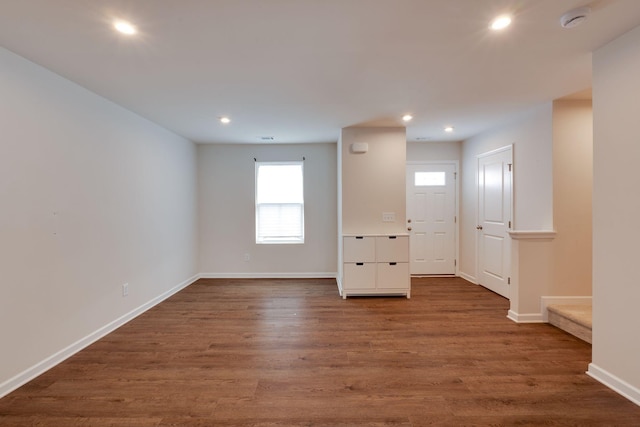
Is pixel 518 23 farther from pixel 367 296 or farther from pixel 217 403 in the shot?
pixel 367 296

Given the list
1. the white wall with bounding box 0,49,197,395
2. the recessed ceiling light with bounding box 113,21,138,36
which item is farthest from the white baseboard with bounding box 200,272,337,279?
the recessed ceiling light with bounding box 113,21,138,36

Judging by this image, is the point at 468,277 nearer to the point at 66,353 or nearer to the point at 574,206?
the point at 574,206

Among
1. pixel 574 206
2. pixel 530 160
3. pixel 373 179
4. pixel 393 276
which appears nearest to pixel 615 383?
pixel 574 206

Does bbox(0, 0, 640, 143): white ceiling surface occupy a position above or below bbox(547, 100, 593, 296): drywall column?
above

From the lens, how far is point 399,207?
14.2ft

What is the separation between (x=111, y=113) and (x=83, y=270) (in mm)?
1664

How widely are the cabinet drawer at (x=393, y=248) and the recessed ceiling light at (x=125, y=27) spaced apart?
3417 millimetres

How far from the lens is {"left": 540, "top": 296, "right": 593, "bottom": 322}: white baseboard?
10.5ft

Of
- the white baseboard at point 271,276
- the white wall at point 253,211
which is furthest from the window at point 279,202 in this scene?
the white baseboard at point 271,276

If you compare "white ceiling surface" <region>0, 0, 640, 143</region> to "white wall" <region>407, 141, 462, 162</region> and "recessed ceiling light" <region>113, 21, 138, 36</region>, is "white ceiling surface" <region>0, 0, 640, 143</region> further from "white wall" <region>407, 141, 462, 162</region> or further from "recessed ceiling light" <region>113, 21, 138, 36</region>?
"white wall" <region>407, 141, 462, 162</region>

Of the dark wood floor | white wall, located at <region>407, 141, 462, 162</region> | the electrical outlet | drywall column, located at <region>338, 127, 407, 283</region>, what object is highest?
white wall, located at <region>407, 141, 462, 162</region>

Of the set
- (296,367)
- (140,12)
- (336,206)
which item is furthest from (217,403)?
(336,206)

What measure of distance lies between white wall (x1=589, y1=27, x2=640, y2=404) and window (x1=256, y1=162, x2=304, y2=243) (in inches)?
159

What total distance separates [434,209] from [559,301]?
2453 mm
